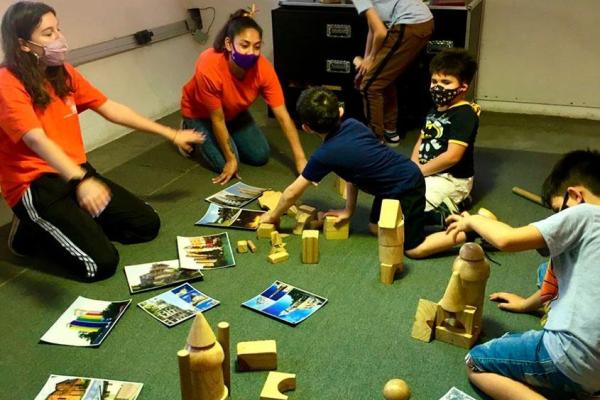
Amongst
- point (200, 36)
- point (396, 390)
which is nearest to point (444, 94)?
point (396, 390)

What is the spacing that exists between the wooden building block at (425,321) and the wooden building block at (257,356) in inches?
18.2

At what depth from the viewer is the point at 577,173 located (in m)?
1.52

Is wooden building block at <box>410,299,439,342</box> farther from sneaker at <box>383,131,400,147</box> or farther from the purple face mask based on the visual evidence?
sneaker at <box>383,131,400,147</box>

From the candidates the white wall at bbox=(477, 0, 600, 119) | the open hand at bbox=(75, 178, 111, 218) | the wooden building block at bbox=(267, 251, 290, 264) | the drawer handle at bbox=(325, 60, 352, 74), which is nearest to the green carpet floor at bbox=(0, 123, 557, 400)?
the wooden building block at bbox=(267, 251, 290, 264)

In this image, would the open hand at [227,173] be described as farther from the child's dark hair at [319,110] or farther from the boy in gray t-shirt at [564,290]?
the boy in gray t-shirt at [564,290]

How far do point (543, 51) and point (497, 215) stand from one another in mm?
1691

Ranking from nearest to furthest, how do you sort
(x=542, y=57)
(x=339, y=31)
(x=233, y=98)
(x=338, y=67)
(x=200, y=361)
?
(x=200, y=361) → (x=233, y=98) → (x=339, y=31) → (x=338, y=67) → (x=542, y=57)

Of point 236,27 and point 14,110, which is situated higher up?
point 236,27

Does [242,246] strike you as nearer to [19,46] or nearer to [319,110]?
[319,110]

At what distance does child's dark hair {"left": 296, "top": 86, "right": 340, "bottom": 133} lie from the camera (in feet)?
7.61

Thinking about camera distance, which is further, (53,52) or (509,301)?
(53,52)

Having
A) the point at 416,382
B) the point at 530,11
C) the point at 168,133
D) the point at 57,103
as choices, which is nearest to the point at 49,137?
the point at 57,103

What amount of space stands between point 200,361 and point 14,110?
1377 mm

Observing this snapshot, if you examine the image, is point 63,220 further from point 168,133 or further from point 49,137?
point 168,133
